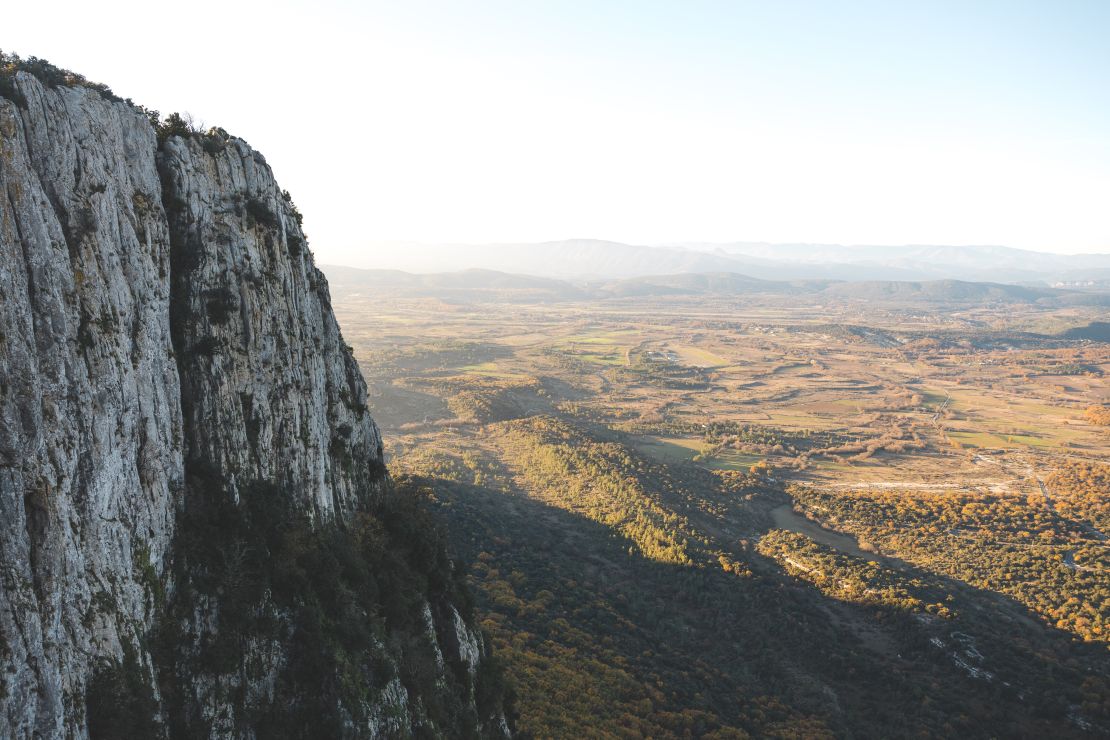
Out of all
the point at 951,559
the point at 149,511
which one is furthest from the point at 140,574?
the point at 951,559

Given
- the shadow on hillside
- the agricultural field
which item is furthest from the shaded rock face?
the shadow on hillside

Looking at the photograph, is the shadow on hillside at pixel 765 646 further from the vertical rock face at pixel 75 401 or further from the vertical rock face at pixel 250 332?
the vertical rock face at pixel 75 401

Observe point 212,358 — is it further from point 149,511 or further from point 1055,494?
point 1055,494

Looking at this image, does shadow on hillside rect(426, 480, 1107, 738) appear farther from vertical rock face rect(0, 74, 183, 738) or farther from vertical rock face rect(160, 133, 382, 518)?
vertical rock face rect(0, 74, 183, 738)

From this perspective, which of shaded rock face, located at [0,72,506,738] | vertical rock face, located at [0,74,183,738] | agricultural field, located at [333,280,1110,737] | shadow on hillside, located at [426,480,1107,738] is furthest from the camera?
agricultural field, located at [333,280,1110,737]

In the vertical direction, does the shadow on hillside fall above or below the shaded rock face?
below

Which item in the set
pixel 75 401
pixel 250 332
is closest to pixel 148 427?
pixel 75 401
